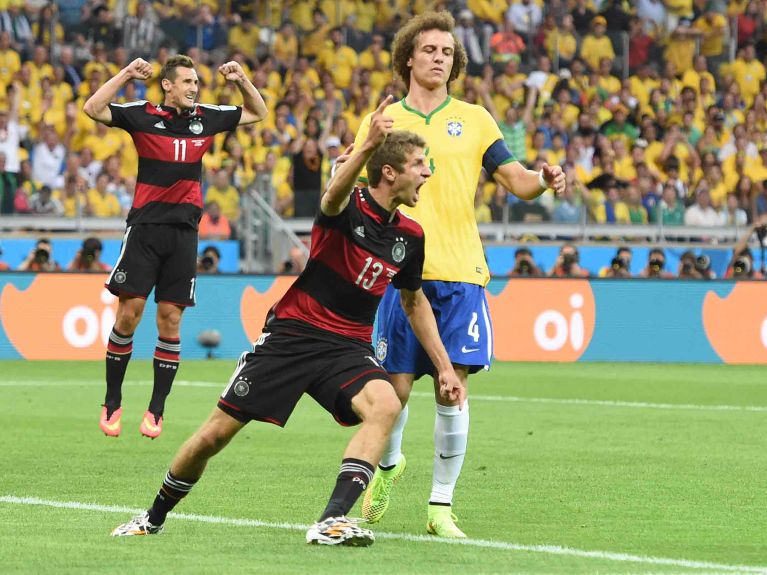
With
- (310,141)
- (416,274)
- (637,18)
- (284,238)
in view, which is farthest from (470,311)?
(637,18)

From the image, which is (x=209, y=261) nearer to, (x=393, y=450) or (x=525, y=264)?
(x=525, y=264)

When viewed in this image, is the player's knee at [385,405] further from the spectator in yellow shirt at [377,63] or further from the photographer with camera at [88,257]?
→ the spectator in yellow shirt at [377,63]

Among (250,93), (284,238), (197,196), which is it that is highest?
(250,93)

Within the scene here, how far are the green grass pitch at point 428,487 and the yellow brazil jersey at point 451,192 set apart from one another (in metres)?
1.25

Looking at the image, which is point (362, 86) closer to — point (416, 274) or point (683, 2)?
point (683, 2)

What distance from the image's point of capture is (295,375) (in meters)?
6.61

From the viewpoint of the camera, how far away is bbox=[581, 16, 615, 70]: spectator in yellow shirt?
92.2ft

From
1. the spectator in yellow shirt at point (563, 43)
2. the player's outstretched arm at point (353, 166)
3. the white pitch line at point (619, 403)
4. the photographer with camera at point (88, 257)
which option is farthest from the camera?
the spectator in yellow shirt at point (563, 43)

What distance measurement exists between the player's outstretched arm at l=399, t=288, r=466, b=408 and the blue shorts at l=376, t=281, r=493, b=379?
1.34 feet

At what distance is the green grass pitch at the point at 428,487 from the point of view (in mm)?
6367

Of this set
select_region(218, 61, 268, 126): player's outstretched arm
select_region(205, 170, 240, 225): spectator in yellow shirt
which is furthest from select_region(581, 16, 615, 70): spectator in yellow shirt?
select_region(218, 61, 268, 126): player's outstretched arm

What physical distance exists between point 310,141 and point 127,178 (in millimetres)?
2569

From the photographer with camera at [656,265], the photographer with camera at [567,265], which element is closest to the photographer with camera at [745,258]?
the photographer with camera at [656,265]

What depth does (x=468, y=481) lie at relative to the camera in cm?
925
